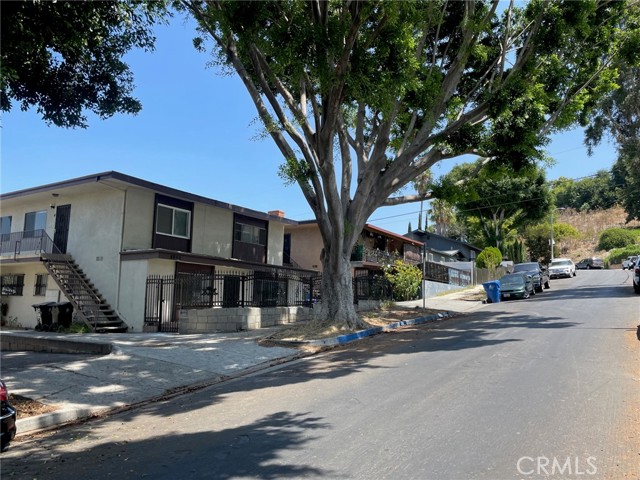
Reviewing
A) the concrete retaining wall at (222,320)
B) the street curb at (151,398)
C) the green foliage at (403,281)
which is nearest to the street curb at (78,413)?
the street curb at (151,398)

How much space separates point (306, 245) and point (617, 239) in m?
66.3

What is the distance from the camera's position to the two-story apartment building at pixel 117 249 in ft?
58.9

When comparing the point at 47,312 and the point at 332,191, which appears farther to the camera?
the point at 47,312

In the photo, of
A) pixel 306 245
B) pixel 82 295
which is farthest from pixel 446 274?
pixel 82 295

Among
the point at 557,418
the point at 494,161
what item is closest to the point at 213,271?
the point at 494,161

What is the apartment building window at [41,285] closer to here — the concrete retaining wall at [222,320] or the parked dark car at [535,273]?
the concrete retaining wall at [222,320]

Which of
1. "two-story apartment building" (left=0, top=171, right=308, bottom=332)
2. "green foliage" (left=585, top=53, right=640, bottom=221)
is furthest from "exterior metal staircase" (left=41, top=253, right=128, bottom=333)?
"green foliage" (left=585, top=53, right=640, bottom=221)

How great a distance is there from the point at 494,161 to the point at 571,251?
83245 mm

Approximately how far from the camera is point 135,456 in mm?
4953

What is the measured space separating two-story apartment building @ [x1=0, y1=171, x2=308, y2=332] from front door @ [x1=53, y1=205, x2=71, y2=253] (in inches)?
1.9

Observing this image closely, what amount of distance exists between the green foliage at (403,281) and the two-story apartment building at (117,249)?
624 cm

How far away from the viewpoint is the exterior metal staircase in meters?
17.6

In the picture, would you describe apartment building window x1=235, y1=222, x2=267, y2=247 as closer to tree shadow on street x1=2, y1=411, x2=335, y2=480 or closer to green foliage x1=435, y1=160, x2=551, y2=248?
tree shadow on street x1=2, y1=411, x2=335, y2=480

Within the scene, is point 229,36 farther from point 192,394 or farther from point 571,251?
point 571,251
